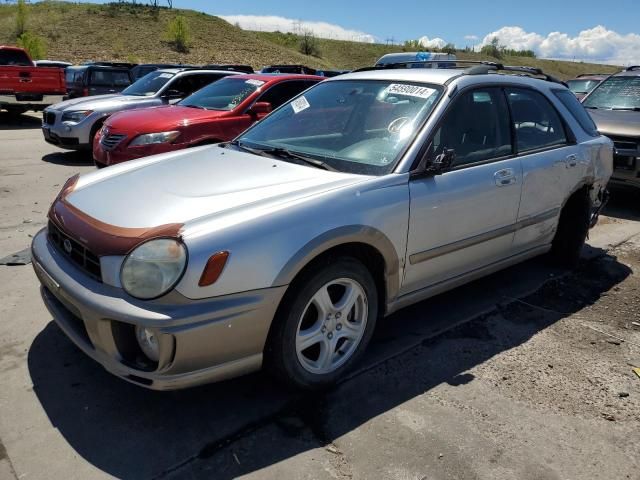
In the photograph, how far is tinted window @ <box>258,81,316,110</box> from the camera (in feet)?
24.3

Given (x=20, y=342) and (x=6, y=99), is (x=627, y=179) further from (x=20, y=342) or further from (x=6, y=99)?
(x=6, y=99)

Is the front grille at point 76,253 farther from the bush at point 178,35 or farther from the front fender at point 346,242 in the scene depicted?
the bush at point 178,35

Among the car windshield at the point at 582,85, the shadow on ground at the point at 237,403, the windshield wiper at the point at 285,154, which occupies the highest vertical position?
the car windshield at the point at 582,85

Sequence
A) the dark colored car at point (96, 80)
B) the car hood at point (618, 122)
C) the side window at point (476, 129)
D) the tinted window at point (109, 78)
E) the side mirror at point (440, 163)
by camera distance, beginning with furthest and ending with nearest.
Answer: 1. the tinted window at point (109, 78)
2. the dark colored car at point (96, 80)
3. the car hood at point (618, 122)
4. the side window at point (476, 129)
5. the side mirror at point (440, 163)

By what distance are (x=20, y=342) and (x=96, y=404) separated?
0.91 meters

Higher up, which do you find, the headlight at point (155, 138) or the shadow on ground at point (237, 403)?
the headlight at point (155, 138)

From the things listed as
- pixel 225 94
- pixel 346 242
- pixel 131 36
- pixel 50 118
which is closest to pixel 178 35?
pixel 131 36

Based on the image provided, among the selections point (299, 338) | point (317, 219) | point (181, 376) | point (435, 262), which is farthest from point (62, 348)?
point (435, 262)

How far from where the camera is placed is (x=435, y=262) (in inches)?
132

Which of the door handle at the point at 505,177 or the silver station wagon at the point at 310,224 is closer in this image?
the silver station wagon at the point at 310,224

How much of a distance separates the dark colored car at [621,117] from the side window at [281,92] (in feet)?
13.7

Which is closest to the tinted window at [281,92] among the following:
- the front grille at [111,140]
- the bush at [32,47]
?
the front grille at [111,140]

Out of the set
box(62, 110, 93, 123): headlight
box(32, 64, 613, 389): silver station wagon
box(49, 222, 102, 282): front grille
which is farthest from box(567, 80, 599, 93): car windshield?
box(49, 222, 102, 282): front grille

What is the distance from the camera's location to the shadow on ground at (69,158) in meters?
9.23
